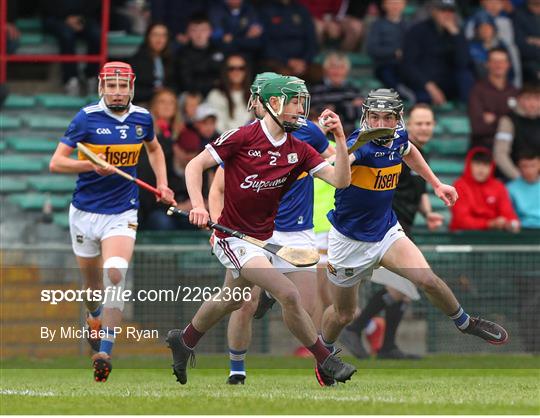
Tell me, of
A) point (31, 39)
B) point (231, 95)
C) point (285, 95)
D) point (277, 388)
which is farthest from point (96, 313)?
point (31, 39)

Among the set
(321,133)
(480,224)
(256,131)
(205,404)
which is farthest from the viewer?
(480,224)

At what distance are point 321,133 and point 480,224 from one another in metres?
4.14

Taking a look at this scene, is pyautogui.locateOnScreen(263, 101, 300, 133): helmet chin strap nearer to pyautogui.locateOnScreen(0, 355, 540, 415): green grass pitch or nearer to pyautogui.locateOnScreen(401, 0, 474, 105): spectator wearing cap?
pyautogui.locateOnScreen(0, 355, 540, 415): green grass pitch

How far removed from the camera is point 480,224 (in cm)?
1503

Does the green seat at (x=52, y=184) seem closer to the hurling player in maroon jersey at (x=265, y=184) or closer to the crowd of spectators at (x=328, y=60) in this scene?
the crowd of spectators at (x=328, y=60)

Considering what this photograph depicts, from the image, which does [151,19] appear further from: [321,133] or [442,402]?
[442,402]

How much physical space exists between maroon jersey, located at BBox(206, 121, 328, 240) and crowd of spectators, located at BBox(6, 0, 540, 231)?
4441mm

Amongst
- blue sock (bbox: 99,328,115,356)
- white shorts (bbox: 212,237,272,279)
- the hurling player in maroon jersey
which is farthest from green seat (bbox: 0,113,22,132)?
white shorts (bbox: 212,237,272,279)

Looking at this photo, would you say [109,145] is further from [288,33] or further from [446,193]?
[288,33]

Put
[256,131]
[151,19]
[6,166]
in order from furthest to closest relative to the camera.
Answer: [151,19]
[6,166]
[256,131]

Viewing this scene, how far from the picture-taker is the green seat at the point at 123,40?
17.6m

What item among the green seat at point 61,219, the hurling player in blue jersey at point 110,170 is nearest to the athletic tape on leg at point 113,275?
the hurling player in blue jersey at point 110,170

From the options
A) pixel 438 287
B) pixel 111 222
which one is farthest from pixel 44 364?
pixel 438 287

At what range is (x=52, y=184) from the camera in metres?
15.9
